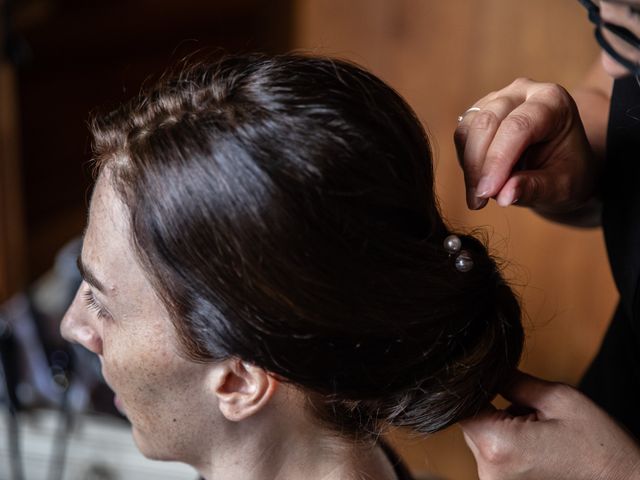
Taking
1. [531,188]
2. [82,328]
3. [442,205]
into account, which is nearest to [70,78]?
[442,205]

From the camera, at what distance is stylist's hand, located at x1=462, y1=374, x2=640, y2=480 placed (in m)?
0.94

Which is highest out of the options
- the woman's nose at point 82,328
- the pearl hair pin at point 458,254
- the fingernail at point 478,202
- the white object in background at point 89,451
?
the fingernail at point 478,202

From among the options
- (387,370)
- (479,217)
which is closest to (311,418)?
(387,370)

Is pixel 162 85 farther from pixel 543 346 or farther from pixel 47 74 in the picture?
pixel 47 74

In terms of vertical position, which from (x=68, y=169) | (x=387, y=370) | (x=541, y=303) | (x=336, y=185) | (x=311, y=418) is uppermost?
(x=336, y=185)

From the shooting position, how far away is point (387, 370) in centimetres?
97

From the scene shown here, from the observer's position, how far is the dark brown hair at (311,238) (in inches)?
34.6

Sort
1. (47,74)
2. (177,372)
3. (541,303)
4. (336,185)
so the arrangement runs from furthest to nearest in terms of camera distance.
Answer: (47,74), (541,303), (177,372), (336,185)

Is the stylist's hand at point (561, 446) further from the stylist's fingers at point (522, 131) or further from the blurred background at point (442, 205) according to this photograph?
the blurred background at point (442, 205)

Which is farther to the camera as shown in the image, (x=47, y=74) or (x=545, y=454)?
(x=47, y=74)

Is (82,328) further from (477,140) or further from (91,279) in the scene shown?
(477,140)

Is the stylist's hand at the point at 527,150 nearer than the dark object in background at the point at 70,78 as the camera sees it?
Yes

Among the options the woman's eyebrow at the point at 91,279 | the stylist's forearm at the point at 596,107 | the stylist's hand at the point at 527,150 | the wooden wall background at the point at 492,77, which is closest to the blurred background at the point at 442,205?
the wooden wall background at the point at 492,77

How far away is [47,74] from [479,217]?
186 cm
